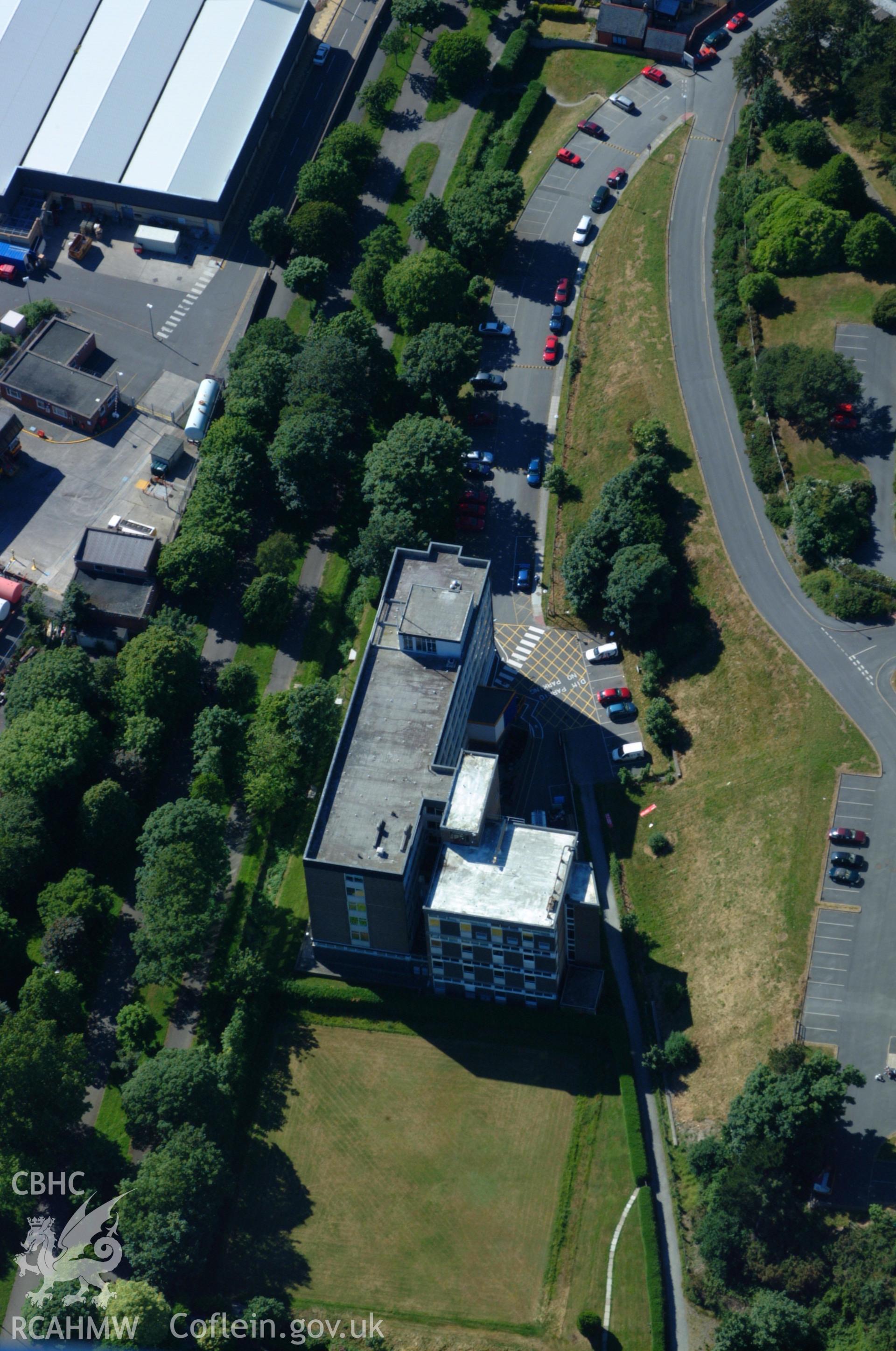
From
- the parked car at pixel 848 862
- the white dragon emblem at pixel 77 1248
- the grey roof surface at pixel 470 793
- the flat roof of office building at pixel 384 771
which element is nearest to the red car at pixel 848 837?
the parked car at pixel 848 862

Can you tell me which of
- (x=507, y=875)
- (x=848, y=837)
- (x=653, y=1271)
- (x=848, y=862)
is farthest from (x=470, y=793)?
(x=653, y=1271)

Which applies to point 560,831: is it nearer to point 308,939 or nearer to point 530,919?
point 530,919

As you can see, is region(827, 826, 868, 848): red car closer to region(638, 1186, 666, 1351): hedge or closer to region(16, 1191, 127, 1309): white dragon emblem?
region(638, 1186, 666, 1351): hedge

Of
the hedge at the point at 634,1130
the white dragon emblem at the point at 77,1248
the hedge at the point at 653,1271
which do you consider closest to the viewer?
the hedge at the point at 653,1271

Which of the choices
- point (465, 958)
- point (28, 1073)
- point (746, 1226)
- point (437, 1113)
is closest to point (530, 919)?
point (465, 958)

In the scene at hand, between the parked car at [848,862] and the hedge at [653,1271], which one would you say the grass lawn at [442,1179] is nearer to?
the hedge at [653,1271]

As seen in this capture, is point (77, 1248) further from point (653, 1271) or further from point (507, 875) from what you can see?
point (653, 1271)
